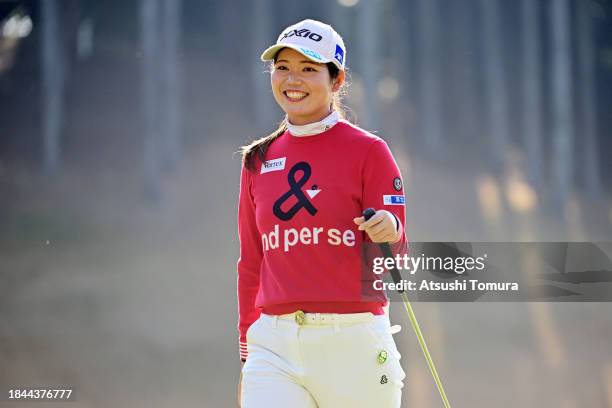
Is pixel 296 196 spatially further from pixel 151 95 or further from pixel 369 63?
pixel 369 63

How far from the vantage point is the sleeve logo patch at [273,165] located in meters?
2.77

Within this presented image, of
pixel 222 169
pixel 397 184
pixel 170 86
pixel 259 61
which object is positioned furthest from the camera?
pixel 259 61

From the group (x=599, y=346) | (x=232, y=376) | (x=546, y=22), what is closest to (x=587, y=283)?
(x=232, y=376)

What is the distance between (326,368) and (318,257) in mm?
288

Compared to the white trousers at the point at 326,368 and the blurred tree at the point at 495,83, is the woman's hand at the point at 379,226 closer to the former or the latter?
the white trousers at the point at 326,368

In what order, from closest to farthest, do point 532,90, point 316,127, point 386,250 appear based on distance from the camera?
point 386,250 → point 316,127 → point 532,90

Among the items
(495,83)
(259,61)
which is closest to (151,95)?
(259,61)

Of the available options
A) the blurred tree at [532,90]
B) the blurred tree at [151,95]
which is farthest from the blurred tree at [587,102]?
the blurred tree at [151,95]

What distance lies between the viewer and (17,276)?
1134cm

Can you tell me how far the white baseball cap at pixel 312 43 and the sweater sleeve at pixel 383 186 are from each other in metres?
0.29

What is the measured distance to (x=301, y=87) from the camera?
2.77 meters

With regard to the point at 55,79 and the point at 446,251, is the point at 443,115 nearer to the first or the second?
the point at 55,79

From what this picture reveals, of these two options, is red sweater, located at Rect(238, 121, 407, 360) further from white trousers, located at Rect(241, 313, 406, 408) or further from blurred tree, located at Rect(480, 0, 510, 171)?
blurred tree, located at Rect(480, 0, 510, 171)

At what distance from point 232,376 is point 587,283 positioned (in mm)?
2957
